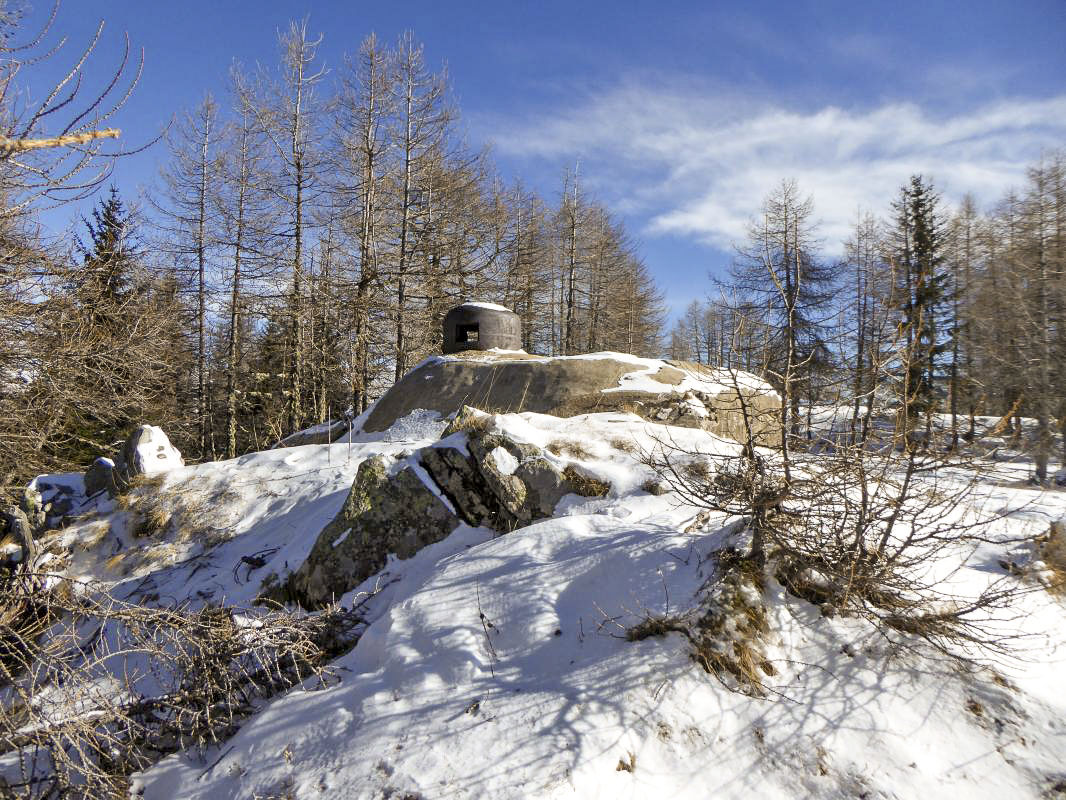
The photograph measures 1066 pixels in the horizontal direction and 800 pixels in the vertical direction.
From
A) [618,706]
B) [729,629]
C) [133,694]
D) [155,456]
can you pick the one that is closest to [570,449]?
[729,629]

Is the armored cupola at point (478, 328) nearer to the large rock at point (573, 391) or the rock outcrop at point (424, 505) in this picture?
the large rock at point (573, 391)

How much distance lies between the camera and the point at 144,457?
762cm

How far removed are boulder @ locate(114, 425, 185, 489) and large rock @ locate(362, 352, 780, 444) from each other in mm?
3125

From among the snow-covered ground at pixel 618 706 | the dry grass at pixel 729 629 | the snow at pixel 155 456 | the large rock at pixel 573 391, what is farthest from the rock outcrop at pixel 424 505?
the snow at pixel 155 456

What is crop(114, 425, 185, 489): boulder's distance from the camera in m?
7.54

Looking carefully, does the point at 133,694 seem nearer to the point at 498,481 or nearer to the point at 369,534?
the point at 369,534

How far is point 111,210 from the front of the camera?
16.8 m

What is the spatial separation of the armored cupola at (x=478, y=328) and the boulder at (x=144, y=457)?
6.12m

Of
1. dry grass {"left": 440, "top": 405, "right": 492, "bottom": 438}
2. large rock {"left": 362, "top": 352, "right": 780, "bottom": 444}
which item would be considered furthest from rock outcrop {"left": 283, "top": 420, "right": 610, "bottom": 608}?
large rock {"left": 362, "top": 352, "right": 780, "bottom": 444}

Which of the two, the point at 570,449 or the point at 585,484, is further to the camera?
the point at 570,449

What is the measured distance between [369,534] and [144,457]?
5.39m

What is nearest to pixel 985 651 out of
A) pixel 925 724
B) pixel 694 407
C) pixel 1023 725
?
pixel 1023 725

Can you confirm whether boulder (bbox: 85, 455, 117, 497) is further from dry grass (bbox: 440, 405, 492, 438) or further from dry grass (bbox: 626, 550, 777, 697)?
dry grass (bbox: 626, 550, 777, 697)

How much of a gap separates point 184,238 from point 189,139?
299 cm
